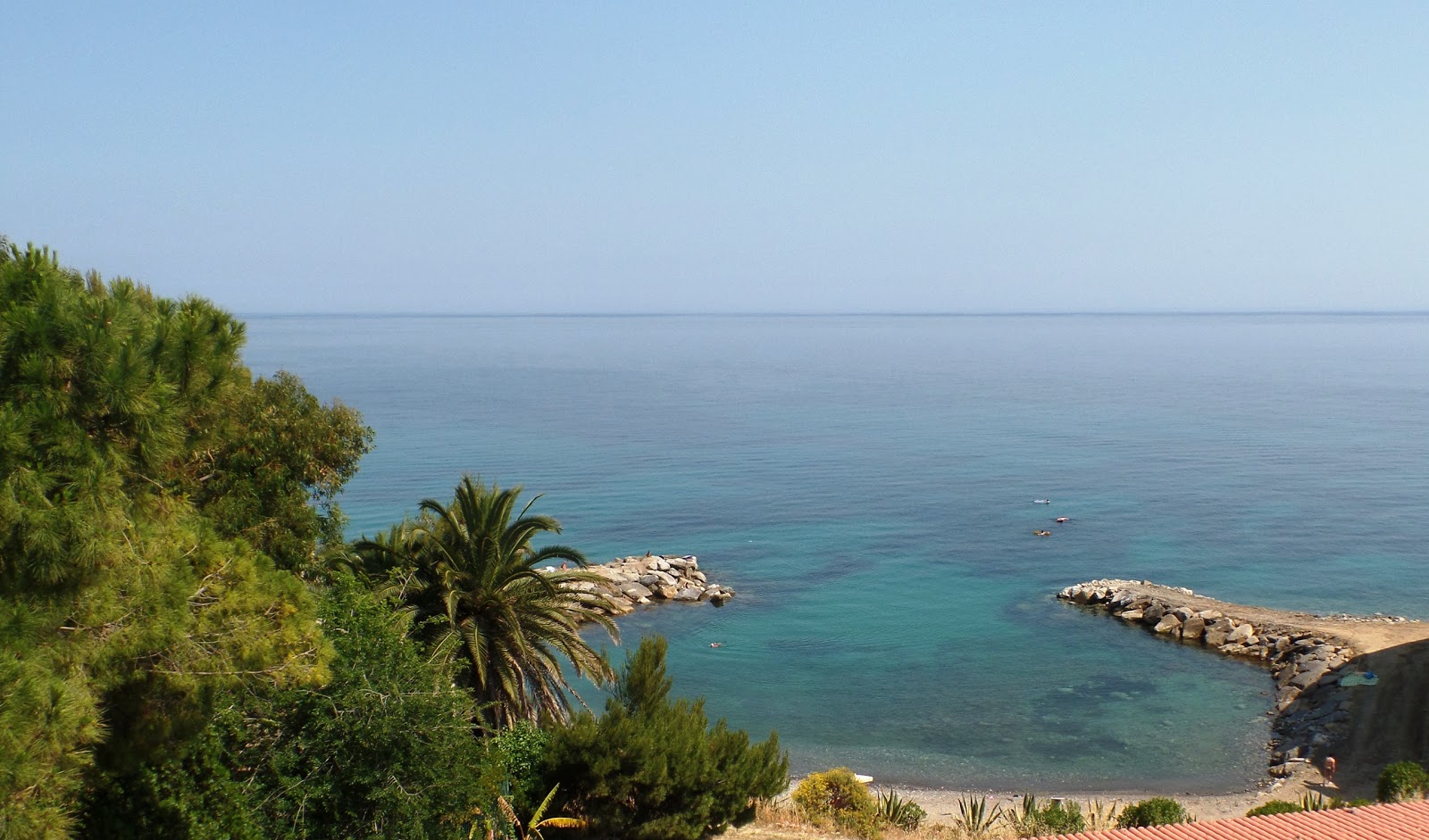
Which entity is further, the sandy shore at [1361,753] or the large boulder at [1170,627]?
the large boulder at [1170,627]

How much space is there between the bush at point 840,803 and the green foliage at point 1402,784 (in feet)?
31.5

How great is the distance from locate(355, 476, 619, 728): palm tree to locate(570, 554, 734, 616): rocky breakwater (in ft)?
68.7

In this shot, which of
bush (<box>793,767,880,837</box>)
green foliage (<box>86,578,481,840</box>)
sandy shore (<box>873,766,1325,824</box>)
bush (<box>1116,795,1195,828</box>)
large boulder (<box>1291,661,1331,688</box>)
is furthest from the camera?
large boulder (<box>1291,661,1331,688</box>)

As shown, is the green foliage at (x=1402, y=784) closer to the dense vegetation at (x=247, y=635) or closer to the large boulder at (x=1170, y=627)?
the dense vegetation at (x=247, y=635)

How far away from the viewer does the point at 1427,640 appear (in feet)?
107

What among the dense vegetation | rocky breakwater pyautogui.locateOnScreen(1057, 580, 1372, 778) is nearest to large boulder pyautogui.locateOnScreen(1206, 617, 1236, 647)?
rocky breakwater pyautogui.locateOnScreen(1057, 580, 1372, 778)

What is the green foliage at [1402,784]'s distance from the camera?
19922 millimetres

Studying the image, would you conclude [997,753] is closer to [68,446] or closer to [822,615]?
[822,615]

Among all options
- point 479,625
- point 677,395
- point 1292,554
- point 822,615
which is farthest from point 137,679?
point 677,395

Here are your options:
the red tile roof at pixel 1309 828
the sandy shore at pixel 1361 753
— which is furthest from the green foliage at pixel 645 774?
the sandy shore at pixel 1361 753

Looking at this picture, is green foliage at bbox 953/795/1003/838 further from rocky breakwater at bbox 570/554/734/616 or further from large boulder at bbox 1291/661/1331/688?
rocky breakwater at bbox 570/554/734/616

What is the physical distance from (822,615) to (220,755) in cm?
2989

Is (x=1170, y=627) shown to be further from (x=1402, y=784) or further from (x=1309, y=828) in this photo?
(x=1309, y=828)

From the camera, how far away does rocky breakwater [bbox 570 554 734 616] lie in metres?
41.1
